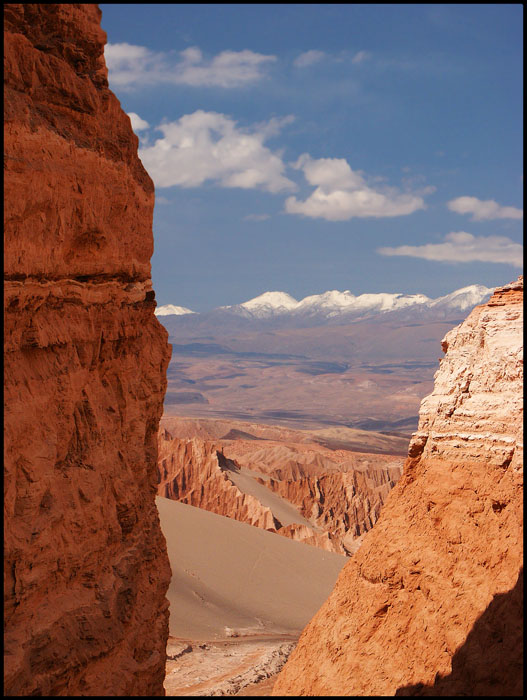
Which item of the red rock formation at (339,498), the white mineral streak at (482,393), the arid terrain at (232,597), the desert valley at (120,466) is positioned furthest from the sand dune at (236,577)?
the red rock formation at (339,498)

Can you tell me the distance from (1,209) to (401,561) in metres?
7.12

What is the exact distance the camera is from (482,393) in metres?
9.79

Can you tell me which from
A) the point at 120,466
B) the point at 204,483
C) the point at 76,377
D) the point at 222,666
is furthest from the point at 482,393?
the point at 204,483

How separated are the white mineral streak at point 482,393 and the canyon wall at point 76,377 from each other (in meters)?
4.04

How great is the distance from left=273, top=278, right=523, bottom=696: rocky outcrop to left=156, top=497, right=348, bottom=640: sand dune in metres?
11.0

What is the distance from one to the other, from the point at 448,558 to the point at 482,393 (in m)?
2.27

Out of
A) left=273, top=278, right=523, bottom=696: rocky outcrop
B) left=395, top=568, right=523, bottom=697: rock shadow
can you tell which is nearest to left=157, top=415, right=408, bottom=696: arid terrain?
left=273, top=278, right=523, bottom=696: rocky outcrop

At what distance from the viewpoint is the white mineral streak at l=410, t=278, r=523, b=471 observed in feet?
30.9

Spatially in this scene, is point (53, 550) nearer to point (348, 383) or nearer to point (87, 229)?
point (87, 229)

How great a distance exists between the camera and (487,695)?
26.2 feet

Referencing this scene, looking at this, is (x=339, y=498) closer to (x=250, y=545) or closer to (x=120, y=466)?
(x=250, y=545)

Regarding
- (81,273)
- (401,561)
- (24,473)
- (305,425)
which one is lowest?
(305,425)

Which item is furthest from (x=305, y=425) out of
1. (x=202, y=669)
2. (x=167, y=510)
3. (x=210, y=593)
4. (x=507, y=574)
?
(x=507, y=574)

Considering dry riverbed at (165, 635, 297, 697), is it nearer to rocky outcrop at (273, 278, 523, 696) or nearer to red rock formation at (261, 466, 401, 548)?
rocky outcrop at (273, 278, 523, 696)
